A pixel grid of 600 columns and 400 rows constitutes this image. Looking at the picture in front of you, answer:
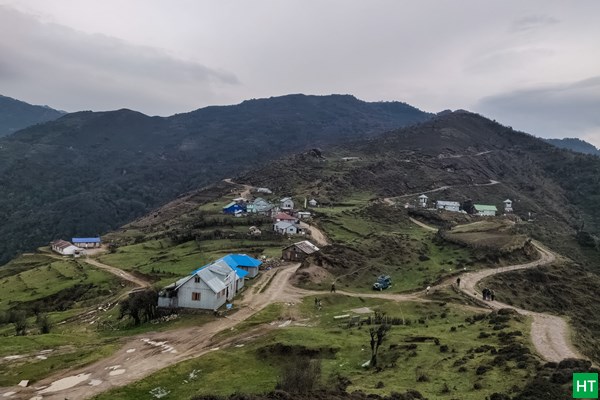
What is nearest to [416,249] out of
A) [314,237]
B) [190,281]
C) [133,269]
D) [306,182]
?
[314,237]

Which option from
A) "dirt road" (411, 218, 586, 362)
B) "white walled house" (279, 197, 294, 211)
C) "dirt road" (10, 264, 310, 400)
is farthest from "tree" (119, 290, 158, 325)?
"white walled house" (279, 197, 294, 211)

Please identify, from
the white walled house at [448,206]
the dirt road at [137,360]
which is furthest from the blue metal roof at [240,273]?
the white walled house at [448,206]

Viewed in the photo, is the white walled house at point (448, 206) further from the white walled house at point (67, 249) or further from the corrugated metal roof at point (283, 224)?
the white walled house at point (67, 249)

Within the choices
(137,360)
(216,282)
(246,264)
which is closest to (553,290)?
(246,264)

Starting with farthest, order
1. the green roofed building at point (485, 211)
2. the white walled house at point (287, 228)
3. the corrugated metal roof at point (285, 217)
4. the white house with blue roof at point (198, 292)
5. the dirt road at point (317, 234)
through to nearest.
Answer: the green roofed building at point (485, 211)
the corrugated metal roof at point (285, 217)
the white walled house at point (287, 228)
the dirt road at point (317, 234)
the white house with blue roof at point (198, 292)

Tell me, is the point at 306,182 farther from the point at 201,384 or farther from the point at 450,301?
the point at 201,384

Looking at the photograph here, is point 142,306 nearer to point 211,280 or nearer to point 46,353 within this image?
point 211,280

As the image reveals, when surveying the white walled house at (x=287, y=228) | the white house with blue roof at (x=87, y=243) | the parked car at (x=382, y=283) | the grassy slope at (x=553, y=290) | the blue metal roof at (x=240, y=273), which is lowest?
the grassy slope at (x=553, y=290)
